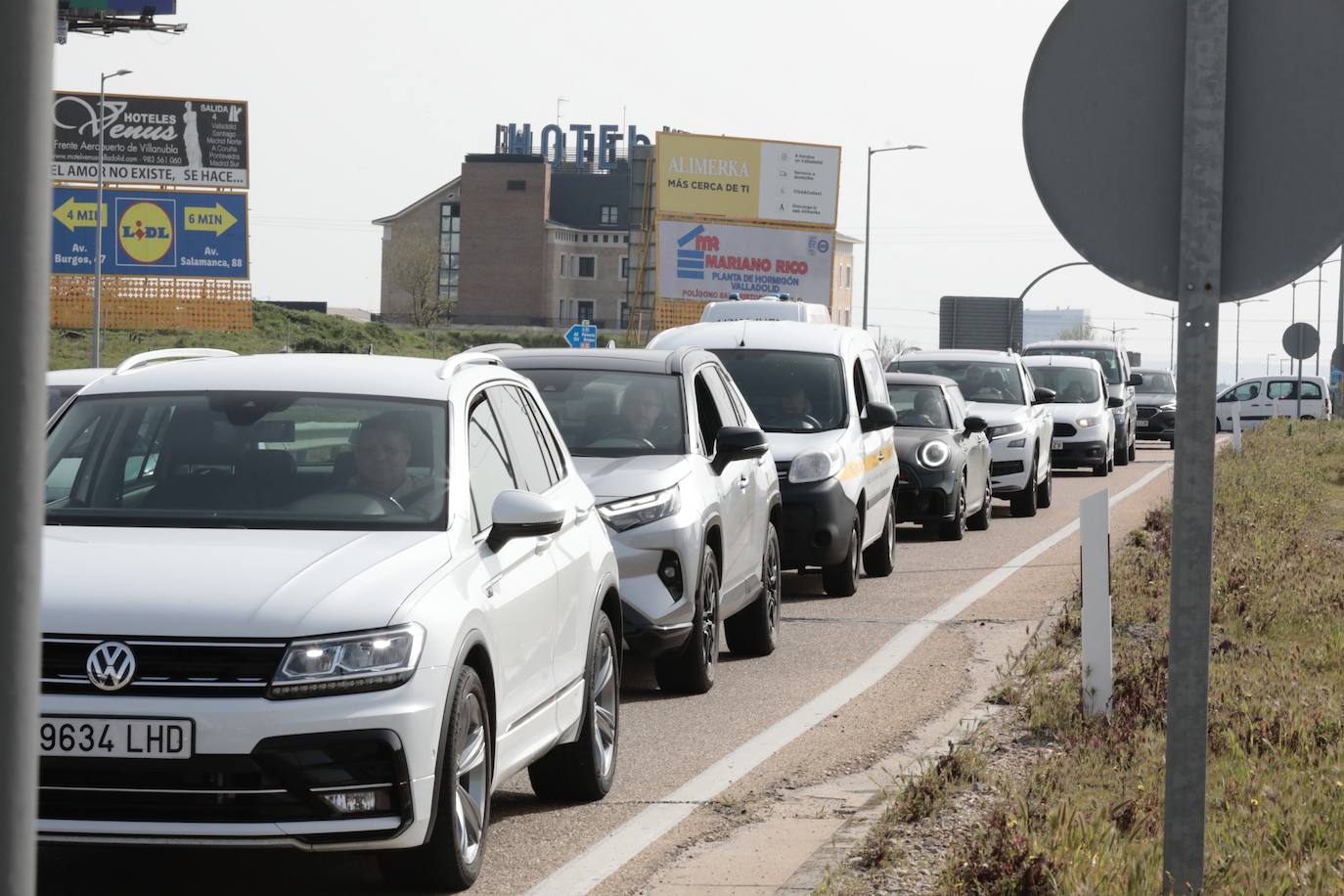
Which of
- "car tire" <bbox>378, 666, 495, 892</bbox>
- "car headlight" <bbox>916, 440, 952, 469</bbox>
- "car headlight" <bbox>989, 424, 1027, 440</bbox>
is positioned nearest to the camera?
"car tire" <bbox>378, 666, 495, 892</bbox>

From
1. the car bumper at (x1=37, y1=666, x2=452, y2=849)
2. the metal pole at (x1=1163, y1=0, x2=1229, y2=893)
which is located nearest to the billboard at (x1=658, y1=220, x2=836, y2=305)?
the car bumper at (x1=37, y1=666, x2=452, y2=849)

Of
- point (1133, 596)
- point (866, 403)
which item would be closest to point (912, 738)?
point (1133, 596)

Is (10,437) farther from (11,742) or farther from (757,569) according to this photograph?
(757,569)

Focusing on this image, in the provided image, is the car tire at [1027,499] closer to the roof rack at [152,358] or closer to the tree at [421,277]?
the roof rack at [152,358]

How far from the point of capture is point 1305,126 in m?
4.65

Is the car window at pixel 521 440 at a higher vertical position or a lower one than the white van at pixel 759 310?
lower

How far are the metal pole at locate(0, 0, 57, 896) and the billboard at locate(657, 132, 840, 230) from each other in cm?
6869

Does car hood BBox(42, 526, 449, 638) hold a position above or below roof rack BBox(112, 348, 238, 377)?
below

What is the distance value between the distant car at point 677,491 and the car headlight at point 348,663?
390 cm

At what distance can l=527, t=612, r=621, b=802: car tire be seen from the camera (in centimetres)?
719

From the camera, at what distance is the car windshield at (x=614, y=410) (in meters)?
10.6

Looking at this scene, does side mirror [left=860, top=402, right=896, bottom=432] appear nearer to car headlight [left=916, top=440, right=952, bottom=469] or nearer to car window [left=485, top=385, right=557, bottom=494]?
car headlight [left=916, top=440, right=952, bottom=469]

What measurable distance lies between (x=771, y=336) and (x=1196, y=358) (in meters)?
10.5

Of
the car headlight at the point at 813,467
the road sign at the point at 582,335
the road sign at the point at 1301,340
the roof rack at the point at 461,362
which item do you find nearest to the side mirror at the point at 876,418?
the car headlight at the point at 813,467
